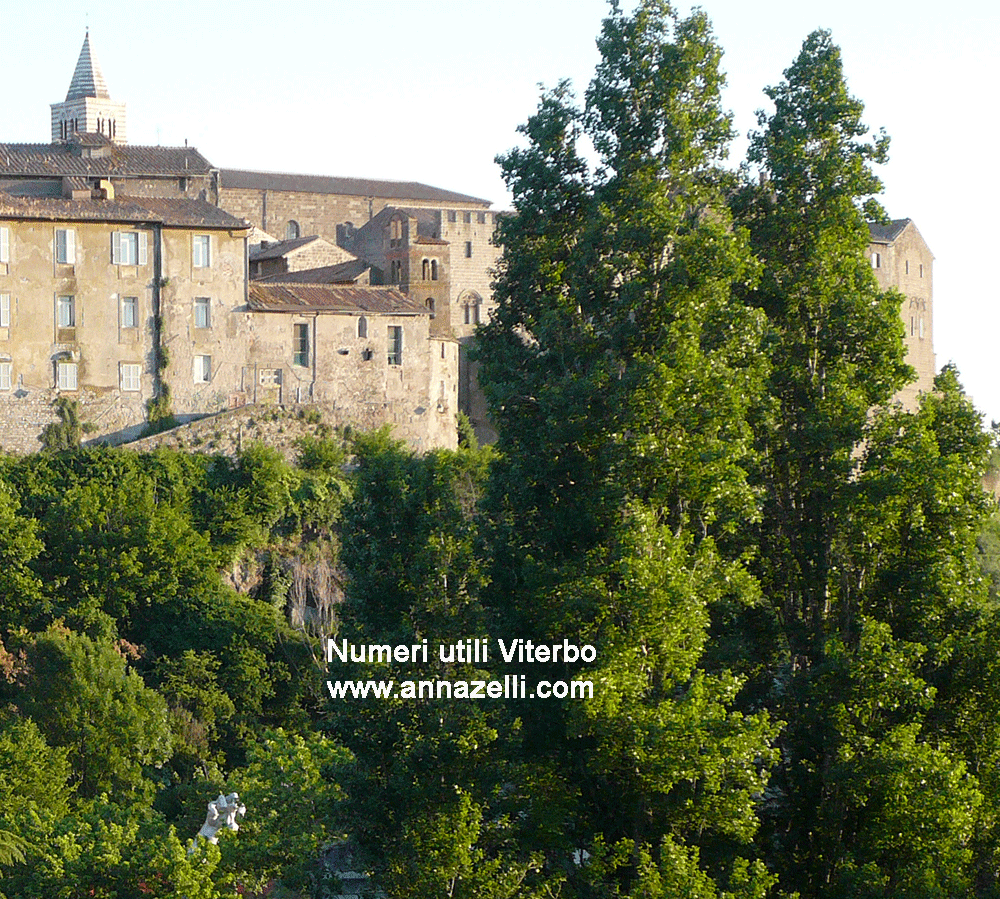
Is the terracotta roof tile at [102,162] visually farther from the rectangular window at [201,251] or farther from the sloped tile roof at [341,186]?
the sloped tile roof at [341,186]

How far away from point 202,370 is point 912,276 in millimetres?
32530

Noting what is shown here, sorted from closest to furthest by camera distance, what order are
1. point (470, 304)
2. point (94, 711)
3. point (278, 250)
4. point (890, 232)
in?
point (94, 711) < point (278, 250) < point (890, 232) < point (470, 304)

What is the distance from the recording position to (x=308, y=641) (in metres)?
40.3

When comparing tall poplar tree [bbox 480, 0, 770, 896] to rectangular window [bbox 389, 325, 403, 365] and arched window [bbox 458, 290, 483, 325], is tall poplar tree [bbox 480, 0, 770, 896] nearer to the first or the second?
rectangular window [bbox 389, 325, 403, 365]

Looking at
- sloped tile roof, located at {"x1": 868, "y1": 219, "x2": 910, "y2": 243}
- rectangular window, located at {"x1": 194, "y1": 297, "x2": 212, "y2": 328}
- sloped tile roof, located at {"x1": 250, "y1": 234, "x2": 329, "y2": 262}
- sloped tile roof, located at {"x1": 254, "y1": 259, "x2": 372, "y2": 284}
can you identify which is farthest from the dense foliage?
sloped tile roof, located at {"x1": 868, "y1": 219, "x2": 910, "y2": 243}

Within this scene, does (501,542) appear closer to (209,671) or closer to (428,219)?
(209,671)

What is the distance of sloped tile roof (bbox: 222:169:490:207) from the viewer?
236ft

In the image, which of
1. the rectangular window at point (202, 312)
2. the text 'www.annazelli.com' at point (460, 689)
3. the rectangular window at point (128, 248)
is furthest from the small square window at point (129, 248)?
the text 'www.annazelli.com' at point (460, 689)

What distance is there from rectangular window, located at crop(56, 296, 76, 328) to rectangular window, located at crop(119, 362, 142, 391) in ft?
5.24

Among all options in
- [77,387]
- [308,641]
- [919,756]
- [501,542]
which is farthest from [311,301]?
[919,756]

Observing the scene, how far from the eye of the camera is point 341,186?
242 ft

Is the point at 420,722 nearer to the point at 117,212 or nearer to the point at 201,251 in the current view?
the point at 201,251

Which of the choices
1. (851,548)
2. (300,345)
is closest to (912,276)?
(300,345)

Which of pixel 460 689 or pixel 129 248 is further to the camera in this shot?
pixel 129 248
